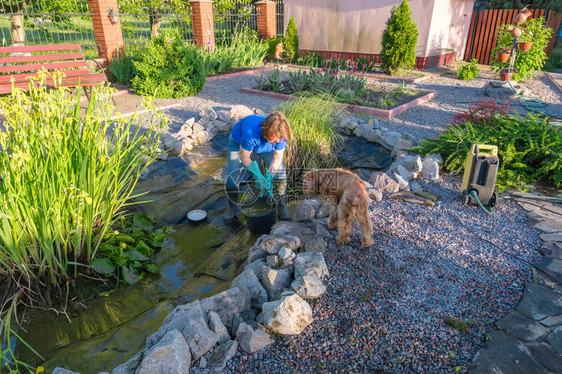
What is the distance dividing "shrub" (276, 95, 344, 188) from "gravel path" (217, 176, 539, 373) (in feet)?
5.06

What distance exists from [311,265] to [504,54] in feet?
31.3

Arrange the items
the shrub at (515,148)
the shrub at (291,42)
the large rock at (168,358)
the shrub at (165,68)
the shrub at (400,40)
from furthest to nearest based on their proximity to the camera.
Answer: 1. the shrub at (291,42)
2. the shrub at (400,40)
3. the shrub at (165,68)
4. the shrub at (515,148)
5. the large rock at (168,358)

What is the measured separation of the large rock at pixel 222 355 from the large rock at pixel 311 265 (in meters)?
0.65

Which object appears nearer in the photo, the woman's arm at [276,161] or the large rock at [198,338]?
the large rock at [198,338]

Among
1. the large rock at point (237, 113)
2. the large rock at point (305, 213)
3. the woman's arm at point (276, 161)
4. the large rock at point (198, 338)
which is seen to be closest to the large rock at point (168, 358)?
Result: the large rock at point (198, 338)

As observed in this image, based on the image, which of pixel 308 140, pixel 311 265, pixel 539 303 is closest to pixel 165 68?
pixel 308 140

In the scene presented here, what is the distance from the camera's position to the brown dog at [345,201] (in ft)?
9.19

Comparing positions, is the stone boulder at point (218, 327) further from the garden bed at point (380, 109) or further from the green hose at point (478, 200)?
the garden bed at point (380, 109)

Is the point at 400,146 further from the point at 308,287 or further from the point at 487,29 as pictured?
the point at 487,29

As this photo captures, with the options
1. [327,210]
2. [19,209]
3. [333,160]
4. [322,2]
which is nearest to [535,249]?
[327,210]

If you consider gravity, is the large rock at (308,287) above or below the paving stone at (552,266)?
above

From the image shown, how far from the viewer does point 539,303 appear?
2.35 m

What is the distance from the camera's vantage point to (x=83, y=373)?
2.12 m

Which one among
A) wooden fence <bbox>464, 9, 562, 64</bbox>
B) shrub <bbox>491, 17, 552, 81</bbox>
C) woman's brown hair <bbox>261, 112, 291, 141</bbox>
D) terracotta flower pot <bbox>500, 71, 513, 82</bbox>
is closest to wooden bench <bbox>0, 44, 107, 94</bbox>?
woman's brown hair <bbox>261, 112, 291, 141</bbox>
